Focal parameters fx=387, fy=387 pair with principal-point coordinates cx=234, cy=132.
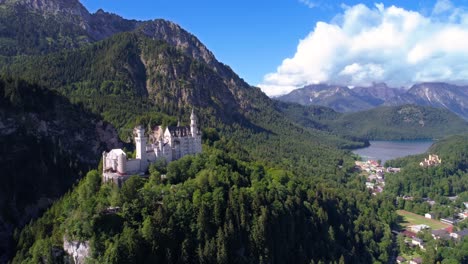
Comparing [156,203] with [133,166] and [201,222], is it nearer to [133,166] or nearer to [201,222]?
[201,222]

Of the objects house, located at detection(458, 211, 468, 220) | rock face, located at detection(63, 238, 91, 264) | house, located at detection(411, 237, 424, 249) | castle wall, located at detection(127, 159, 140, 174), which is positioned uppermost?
castle wall, located at detection(127, 159, 140, 174)

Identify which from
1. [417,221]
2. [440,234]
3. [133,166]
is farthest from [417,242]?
[133,166]

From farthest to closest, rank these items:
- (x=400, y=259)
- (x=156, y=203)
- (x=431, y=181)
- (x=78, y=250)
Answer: (x=431, y=181) < (x=400, y=259) < (x=156, y=203) < (x=78, y=250)

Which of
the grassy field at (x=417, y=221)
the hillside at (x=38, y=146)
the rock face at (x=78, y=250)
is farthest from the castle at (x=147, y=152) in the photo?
the grassy field at (x=417, y=221)

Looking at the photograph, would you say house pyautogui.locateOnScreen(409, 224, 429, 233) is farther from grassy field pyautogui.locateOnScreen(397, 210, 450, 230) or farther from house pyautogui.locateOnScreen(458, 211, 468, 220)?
house pyautogui.locateOnScreen(458, 211, 468, 220)

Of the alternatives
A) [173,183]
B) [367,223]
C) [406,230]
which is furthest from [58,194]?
[406,230]

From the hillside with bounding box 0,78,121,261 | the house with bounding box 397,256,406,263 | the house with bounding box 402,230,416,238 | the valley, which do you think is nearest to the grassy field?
the valley
